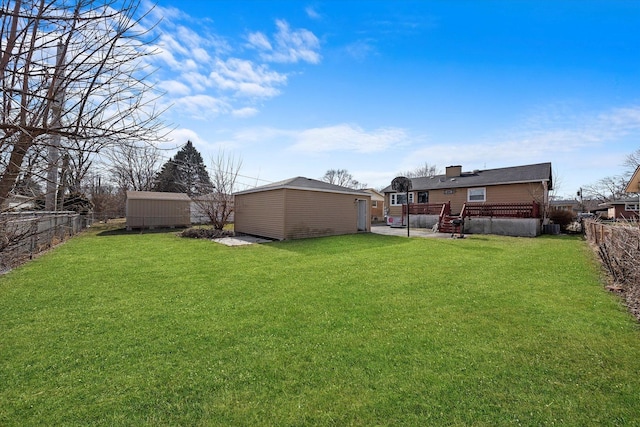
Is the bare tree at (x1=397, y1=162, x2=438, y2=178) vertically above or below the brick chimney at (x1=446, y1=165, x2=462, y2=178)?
above

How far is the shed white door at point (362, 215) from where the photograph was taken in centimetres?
1573

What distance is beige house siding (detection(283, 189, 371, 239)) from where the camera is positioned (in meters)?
12.3

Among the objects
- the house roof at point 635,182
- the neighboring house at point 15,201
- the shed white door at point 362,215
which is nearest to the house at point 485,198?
the shed white door at point 362,215

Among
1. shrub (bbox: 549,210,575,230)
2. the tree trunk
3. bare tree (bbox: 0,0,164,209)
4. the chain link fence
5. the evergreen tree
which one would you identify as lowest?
the chain link fence

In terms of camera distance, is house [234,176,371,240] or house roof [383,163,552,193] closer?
house [234,176,371,240]

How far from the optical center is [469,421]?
205 cm

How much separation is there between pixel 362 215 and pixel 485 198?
8667 millimetres

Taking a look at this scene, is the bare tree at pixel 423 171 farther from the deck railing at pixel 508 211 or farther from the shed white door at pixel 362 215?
the shed white door at pixel 362 215

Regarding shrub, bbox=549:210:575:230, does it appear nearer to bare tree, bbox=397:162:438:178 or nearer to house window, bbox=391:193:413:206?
house window, bbox=391:193:413:206

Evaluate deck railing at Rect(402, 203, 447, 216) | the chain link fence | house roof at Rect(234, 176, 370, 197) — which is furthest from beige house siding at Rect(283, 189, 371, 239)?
the chain link fence

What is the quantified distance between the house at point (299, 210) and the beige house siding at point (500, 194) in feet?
24.5

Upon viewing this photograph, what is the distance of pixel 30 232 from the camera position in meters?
2.75

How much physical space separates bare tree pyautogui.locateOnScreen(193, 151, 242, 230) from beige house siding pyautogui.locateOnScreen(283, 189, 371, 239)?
17.9ft

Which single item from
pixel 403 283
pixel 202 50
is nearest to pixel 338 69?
pixel 202 50
